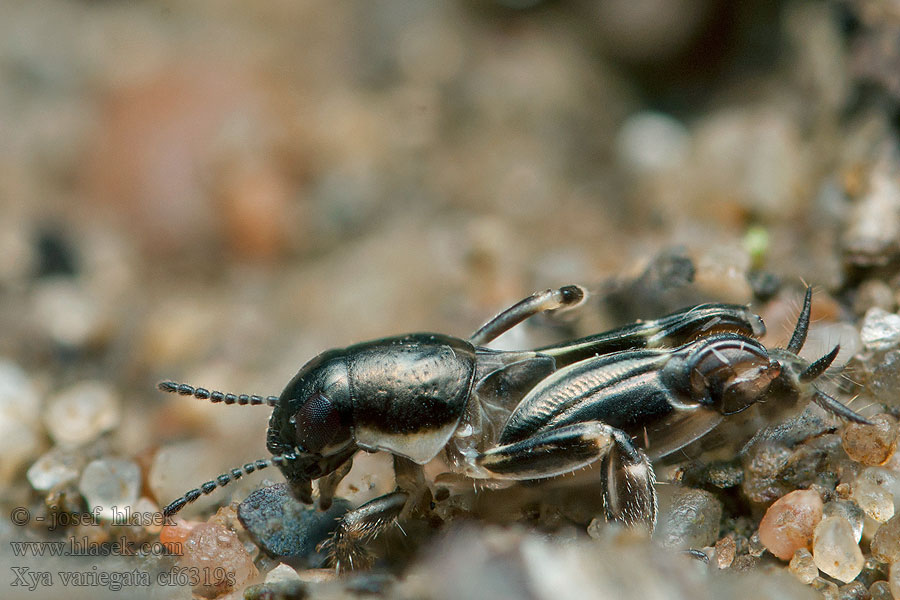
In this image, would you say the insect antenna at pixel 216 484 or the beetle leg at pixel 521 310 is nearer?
the insect antenna at pixel 216 484

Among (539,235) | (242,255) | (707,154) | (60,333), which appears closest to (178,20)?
(242,255)

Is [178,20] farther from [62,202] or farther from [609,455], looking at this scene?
[609,455]

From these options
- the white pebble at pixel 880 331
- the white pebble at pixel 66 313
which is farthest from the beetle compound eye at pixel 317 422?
the white pebble at pixel 66 313

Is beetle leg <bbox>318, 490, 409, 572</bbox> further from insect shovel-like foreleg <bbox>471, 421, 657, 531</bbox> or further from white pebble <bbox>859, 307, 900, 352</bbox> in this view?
white pebble <bbox>859, 307, 900, 352</bbox>

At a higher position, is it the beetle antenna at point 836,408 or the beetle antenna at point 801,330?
the beetle antenna at point 801,330

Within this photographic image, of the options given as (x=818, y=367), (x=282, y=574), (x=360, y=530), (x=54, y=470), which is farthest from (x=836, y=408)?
(x=54, y=470)

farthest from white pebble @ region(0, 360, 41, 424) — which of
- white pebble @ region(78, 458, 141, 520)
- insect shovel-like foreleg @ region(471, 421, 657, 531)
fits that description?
insect shovel-like foreleg @ region(471, 421, 657, 531)

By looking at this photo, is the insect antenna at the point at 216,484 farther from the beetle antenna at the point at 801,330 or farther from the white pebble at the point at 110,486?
the beetle antenna at the point at 801,330
